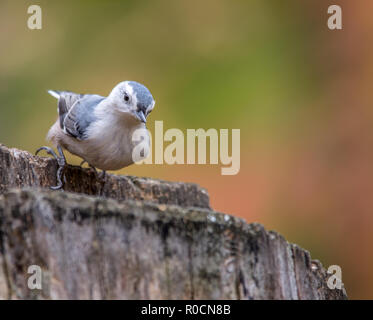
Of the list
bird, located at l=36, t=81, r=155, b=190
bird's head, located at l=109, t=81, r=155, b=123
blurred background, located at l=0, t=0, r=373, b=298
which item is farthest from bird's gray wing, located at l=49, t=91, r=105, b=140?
blurred background, located at l=0, t=0, r=373, b=298

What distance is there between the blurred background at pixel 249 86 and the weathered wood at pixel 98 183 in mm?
1223

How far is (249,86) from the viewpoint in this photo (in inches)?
168

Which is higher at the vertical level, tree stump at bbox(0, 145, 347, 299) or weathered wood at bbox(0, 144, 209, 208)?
weathered wood at bbox(0, 144, 209, 208)

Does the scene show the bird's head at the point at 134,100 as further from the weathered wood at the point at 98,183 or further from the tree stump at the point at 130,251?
the tree stump at the point at 130,251

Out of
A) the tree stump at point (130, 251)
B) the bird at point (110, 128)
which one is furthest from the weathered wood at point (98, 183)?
the tree stump at point (130, 251)

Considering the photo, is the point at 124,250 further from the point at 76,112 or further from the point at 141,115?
the point at 76,112

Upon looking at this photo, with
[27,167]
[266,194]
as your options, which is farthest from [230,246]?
[266,194]

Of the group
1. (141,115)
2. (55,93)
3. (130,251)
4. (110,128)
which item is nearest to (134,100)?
(141,115)

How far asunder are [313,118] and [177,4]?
1385 millimetres

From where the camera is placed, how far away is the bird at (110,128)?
2.86m

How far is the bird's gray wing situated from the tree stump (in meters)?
1.45

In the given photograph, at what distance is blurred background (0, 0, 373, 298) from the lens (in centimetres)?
399

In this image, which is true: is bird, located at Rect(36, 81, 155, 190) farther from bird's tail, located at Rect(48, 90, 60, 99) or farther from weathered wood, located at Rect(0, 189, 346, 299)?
weathered wood, located at Rect(0, 189, 346, 299)
